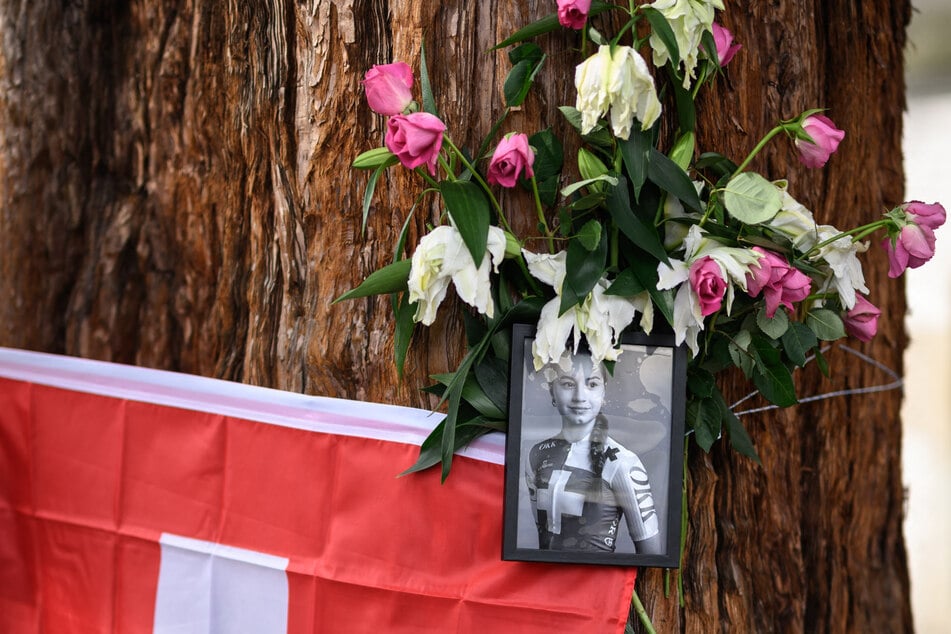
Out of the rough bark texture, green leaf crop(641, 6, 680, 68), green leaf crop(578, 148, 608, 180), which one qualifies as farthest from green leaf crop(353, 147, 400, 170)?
green leaf crop(641, 6, 680, 68)

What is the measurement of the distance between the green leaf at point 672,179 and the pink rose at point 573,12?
164 mm

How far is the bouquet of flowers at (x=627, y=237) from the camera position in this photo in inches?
31.4

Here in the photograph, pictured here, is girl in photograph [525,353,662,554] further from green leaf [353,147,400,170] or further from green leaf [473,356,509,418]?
green leaf [353,147,400,170]

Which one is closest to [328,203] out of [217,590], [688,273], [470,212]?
[470,212]

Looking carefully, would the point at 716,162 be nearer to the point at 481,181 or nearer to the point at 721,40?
the point at 721,40

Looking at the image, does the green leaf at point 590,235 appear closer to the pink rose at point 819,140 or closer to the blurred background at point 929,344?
the pink rose at point 819,140

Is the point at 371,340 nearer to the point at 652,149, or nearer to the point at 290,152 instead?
the point at 290,152

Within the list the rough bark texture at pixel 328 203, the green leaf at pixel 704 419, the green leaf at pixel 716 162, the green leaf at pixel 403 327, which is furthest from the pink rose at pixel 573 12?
the green leaf at pixel 704 419

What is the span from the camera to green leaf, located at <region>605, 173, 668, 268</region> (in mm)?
818

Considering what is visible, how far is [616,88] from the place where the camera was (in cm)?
75

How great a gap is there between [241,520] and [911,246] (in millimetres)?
965

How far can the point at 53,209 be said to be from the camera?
1438mm

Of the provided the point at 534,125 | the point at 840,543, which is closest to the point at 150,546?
the point at 534,125

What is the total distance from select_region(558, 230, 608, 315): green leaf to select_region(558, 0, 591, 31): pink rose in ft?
0.78
